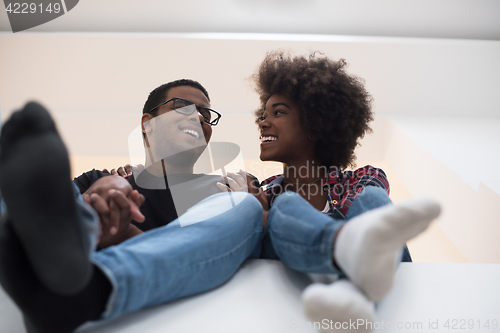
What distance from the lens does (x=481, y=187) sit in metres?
1.67

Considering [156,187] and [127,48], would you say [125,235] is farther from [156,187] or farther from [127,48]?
[127,48]

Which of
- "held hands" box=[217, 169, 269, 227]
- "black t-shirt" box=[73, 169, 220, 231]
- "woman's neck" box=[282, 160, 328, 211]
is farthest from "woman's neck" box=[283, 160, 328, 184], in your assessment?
"black t-shirt" box=[73, 169, 220, 231]

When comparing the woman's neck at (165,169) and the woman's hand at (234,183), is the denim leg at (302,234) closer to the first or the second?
the woman's hand at (234,183)

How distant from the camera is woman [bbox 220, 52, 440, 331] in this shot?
63cm

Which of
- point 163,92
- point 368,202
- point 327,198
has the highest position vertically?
point 163,92

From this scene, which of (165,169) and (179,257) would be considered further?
(165,169)

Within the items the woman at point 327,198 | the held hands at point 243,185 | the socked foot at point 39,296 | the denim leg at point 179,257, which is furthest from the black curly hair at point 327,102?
the socked foot at point 39,296

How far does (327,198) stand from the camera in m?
1.28

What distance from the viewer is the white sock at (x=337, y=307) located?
617mm

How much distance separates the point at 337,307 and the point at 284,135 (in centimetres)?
85

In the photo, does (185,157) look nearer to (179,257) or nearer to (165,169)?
(165,169)

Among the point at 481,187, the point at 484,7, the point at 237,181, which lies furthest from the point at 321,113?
the point at 484,7

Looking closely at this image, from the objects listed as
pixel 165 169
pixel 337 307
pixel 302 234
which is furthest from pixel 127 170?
pixel 337 307

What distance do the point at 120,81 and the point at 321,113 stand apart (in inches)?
88.7
